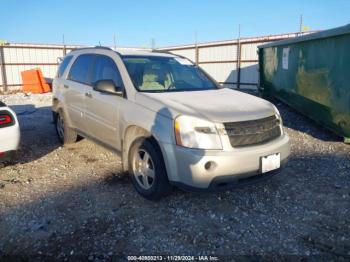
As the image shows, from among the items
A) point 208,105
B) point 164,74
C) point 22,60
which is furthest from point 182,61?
point 22,60

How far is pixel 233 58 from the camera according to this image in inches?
676

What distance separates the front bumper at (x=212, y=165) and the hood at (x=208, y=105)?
0.34m

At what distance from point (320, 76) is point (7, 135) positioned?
19.1 ft

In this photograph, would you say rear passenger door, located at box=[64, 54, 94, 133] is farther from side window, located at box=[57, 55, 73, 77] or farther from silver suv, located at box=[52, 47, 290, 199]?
side window, located at box=[57, 55, 73, 77]

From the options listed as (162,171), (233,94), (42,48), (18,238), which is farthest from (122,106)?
(42,48)

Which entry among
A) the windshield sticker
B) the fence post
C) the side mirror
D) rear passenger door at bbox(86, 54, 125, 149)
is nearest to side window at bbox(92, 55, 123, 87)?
rear passenger door at bbox(86, 54, 125, 149)

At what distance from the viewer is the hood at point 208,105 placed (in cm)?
313

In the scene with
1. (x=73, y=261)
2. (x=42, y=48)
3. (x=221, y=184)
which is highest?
(x=42, y=48)

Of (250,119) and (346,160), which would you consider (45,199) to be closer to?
(250,119)

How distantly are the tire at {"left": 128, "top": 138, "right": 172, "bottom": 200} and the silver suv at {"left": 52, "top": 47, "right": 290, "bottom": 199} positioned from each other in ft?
0.04

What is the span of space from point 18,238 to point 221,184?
6.75 ft

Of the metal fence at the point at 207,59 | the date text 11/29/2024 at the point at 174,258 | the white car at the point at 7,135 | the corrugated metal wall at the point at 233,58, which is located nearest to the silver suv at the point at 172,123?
the date text 11/29/2024 at the point at 174,258

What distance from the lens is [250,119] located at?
321 centimetres

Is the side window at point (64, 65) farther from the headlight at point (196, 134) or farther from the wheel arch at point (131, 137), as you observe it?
the headlight at point (196, 134)
